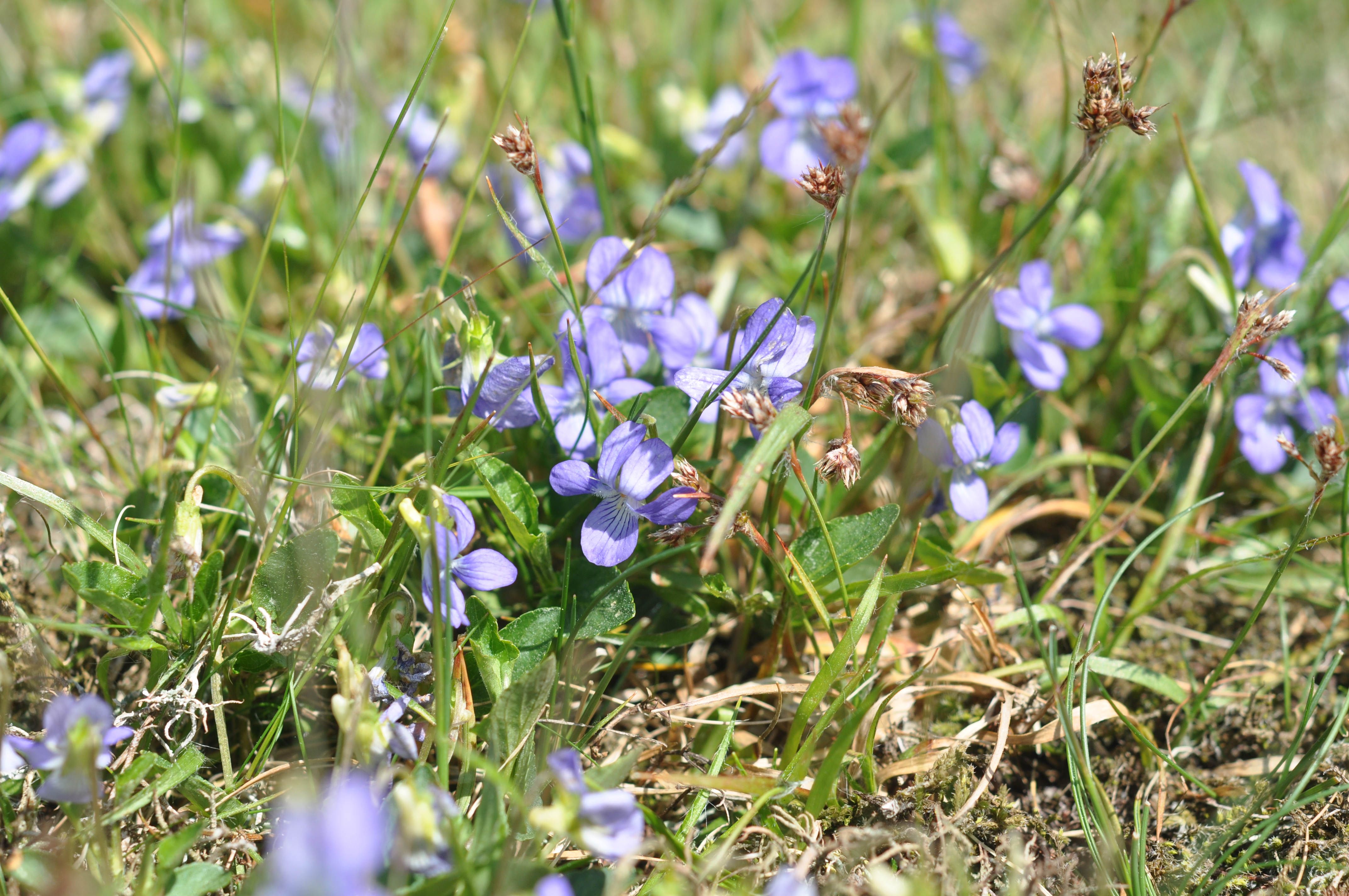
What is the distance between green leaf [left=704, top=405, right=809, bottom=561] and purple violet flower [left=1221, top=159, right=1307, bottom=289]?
1.38 meters

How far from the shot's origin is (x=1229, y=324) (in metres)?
2.10

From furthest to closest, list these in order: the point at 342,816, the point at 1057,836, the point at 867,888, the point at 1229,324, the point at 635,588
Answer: the point at 1229,324 → the point at 635,588 → the point at 1057,836 → the point at 867,888 → the point at 342,816

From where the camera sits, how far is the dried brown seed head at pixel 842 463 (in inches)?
50.7

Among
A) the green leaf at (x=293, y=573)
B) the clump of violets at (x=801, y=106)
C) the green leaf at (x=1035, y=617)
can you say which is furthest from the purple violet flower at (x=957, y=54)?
the green leaf at (x=293, y=573)

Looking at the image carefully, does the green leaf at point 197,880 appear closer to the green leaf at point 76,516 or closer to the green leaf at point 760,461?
the green leaf at point 76,516

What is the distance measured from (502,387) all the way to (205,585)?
1.85ft

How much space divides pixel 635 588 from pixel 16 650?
102cm

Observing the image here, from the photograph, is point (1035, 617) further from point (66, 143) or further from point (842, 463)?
point (66, 143)

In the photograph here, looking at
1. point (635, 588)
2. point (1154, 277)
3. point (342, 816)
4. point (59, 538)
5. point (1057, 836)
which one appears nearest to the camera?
point (342, 816)

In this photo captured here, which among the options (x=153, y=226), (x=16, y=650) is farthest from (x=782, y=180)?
(x=16, y=650)

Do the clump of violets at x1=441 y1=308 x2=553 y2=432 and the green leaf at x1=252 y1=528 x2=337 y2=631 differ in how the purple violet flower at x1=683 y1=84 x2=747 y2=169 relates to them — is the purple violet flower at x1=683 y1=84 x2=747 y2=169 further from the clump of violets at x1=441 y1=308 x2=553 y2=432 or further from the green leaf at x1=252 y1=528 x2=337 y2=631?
the green leaf at x1=252 y1=528 x2=337 y2=631

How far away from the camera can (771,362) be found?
150cm

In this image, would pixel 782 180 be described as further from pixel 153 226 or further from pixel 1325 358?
pixel 153 226

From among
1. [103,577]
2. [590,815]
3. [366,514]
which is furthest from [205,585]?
[590,815]
